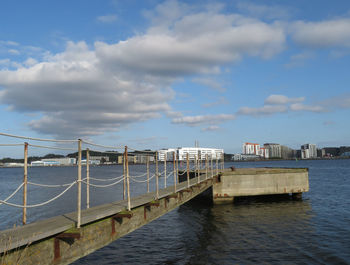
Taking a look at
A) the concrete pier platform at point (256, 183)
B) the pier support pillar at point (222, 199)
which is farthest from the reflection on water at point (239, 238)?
the concrete pier platform at point (256, 183)

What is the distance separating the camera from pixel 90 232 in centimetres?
702

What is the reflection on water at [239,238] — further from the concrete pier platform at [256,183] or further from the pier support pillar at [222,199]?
the concrete pier platform at [256,183]

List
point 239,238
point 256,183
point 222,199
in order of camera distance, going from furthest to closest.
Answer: point 256,183, point 222,199, point 239,238

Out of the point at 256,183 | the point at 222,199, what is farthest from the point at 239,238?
the point at 256,183

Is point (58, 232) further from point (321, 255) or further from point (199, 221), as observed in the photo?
point (199, 221)

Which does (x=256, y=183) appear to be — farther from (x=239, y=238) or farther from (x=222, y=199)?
(x=239, y=238)

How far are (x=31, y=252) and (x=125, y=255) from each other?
7913 millimetres

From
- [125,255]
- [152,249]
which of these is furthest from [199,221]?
[125,255]

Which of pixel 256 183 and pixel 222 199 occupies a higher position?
pixel 256 183

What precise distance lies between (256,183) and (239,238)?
35.6ft

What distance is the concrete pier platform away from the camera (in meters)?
24.0

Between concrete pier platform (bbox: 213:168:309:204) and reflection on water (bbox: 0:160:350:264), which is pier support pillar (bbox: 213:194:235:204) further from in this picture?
reflection on water (bbox: 0:160:350:264)

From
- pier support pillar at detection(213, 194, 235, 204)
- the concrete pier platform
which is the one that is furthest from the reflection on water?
the concrete pier platform

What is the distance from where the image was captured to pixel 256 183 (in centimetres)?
2430
